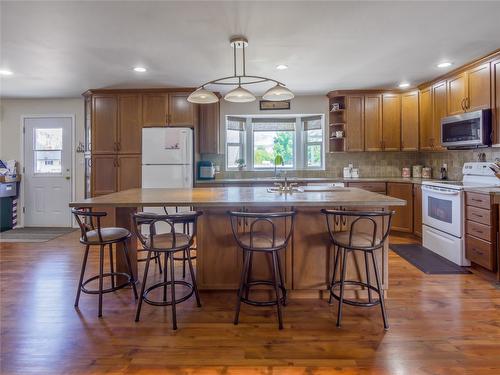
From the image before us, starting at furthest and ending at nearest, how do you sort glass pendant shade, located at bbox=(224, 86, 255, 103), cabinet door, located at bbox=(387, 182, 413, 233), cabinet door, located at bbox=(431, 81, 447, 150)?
cabinet door, located at bbox=(387, 182, 413, 233), cabinet door, located at bbox=(431, 81, 447, 150), glass pendant shade, located at bbox=(224, 86, 255, 103)

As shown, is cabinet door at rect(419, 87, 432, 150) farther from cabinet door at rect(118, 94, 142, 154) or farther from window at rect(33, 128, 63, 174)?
window at rect(33, 128, 63, 174)

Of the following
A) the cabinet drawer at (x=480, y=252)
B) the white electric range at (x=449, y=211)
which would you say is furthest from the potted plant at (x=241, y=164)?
the cabinet drawer at (x=480, y=252)

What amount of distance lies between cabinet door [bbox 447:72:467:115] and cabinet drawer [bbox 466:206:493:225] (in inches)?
57.0

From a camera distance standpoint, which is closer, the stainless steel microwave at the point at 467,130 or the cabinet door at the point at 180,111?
the stainless steel microwave at the point at 467,130

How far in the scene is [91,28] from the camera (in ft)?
9.40

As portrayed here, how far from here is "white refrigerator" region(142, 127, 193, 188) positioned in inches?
189

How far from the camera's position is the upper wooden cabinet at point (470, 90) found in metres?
3.67

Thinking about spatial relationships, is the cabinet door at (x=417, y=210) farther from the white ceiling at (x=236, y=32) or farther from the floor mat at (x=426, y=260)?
the white ceiling at (x=236, y=32)

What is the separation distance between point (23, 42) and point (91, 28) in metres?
0.94

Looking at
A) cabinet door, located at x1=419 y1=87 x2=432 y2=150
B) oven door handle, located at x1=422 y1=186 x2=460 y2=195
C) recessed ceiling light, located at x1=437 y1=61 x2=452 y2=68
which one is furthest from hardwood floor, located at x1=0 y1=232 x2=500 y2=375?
recessed ceiling light, located at x1=437 y1=61 x2=452 y2=68

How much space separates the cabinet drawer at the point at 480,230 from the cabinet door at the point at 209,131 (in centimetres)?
366

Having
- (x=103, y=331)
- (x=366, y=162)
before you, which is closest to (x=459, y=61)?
(x=366, y=162)

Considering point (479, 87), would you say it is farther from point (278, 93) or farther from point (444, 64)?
point (278, 93)

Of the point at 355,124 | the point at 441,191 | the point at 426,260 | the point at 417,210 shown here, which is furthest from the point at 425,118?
the point at 426,260
